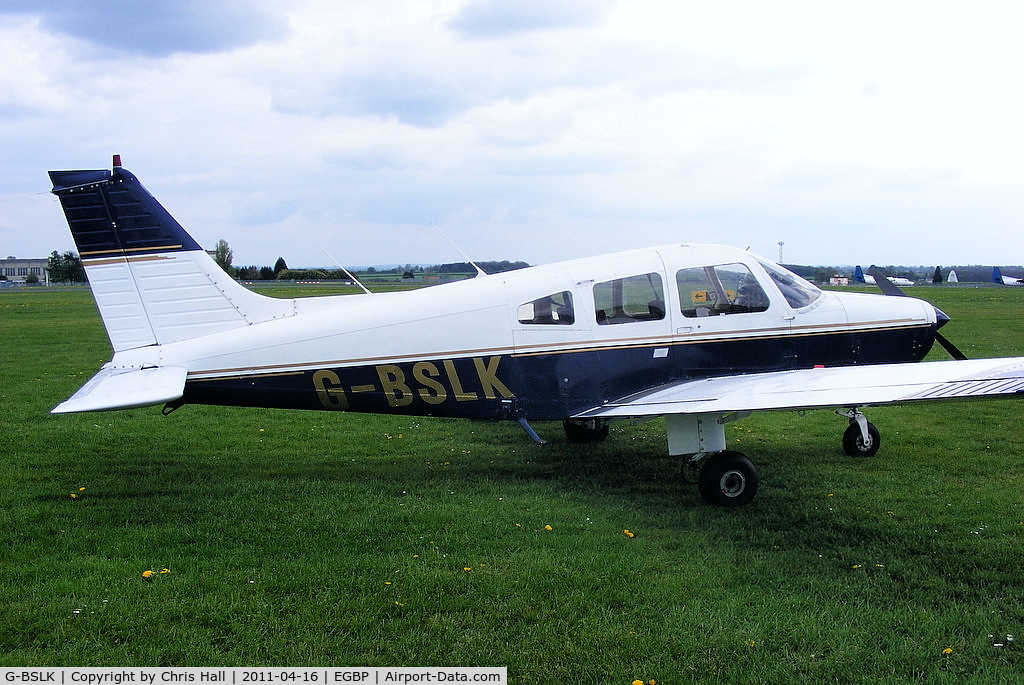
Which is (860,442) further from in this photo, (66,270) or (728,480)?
(66,270)

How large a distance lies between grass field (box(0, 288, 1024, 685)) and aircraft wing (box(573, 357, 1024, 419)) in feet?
2.87

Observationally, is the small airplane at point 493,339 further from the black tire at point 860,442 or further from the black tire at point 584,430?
the black tire at point 584,430


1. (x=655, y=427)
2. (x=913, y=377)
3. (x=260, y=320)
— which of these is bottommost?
(x=655, y=427)

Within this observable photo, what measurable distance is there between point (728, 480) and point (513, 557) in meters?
2.43

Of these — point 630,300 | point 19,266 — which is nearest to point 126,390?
point 630,300

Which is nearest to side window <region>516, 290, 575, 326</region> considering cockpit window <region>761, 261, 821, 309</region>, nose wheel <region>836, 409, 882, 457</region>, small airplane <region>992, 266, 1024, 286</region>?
cockpit window <region>761, 261, 821, 309</region>

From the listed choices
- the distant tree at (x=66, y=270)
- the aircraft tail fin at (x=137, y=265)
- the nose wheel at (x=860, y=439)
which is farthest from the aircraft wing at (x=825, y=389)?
the distant tree at (x=66, y=270)

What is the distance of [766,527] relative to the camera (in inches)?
255

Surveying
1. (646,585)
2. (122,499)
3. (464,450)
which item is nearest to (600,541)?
(646,585)

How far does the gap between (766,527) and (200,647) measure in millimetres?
4297

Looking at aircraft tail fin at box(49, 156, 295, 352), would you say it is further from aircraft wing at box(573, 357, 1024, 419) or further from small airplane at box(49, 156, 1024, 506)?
aircraft wing at box(573, 357, 1024, 419)

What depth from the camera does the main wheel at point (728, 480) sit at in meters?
7.07

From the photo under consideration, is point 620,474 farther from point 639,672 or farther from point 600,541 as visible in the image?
point 639,672

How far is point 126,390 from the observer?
6684 millimetres
